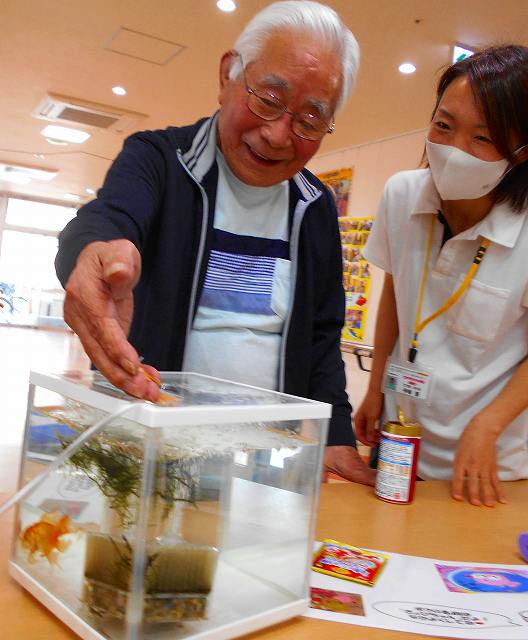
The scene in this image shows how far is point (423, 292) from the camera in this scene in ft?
4.92

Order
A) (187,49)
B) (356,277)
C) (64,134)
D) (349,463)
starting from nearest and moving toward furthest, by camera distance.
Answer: (349,463) < (187,49) < (356,277) < (64,134)

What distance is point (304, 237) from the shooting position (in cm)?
133

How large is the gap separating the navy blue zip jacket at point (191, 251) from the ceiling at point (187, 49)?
208 centimetres

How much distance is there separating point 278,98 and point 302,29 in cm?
12

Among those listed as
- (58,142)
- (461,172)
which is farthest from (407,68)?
(58,142)

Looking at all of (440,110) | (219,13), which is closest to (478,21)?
(219,13)

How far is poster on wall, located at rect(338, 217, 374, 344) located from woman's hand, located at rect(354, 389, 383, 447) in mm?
4329

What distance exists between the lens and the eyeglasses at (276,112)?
1133 mm

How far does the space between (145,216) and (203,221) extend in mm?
208

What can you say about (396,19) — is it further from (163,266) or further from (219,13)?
(163,266)

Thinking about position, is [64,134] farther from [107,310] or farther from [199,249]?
[107,310]

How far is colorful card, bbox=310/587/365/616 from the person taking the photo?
29.7 inches

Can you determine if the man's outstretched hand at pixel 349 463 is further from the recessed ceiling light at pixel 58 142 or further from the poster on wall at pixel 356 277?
the recessed ceiling light at pixel 58 142

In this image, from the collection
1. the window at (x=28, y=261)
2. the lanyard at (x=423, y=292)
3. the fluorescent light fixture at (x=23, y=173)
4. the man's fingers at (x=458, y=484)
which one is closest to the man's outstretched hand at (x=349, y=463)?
the man's fingers at (x=458, y=484)
